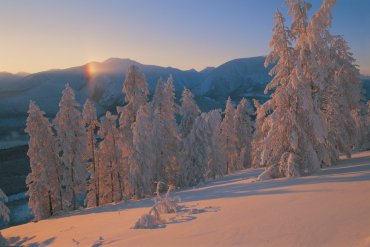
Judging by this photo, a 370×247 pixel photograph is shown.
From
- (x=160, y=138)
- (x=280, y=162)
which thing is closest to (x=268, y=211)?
(x=280, y=162)

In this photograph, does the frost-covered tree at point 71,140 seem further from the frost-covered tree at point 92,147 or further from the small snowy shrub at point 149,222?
the small snowy shrub at point 149,222

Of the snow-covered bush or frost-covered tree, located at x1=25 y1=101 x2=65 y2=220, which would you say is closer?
the snow-covered bush

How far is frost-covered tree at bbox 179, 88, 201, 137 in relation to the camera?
3591cm

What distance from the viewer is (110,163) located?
3522 cm

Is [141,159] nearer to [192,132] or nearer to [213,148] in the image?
[192,132]

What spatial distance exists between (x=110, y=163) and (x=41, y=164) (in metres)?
7.84

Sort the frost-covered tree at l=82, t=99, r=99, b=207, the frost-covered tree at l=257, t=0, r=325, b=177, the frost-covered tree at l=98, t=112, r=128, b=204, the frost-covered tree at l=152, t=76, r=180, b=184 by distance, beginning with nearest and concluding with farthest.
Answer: the frost-covered tree at l=257, t=0, r=325, b=177
the frost-covered tree at l=152, t=76, r=180, b=184
the frost-covered tree at l=82, t=99, r=99, b=207
the frost-covered tree at l=98, t=112, r=128, b=204

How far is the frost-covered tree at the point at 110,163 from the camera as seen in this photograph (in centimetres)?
3369

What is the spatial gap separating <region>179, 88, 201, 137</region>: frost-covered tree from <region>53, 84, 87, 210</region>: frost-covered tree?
11546 millimetres

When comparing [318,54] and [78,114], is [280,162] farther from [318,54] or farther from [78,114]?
[78,114]

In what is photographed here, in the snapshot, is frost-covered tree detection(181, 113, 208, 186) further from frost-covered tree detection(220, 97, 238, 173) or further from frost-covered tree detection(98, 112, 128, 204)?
frost-covered tree detection(220, 97, 238, 173)

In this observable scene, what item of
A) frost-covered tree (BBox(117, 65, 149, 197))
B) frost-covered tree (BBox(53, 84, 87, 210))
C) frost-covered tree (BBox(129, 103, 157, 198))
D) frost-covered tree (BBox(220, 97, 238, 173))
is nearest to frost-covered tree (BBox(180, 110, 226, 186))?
frost-covered tree (BBox(129, 103, 157, 198))

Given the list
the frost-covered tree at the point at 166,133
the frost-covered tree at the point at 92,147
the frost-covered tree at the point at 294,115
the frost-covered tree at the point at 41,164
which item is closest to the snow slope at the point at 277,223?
the frost-covered tree at the point at 294,115

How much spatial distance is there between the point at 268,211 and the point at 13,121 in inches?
6011
